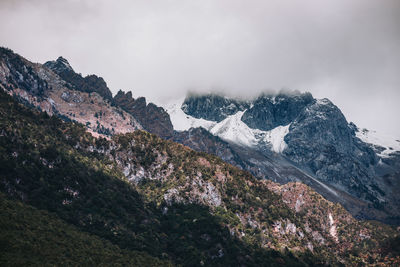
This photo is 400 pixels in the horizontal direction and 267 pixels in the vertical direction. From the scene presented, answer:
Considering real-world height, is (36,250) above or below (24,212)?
below

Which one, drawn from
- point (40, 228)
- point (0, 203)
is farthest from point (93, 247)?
point (0, 203)

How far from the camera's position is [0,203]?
623 feet

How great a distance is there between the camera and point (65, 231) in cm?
19788

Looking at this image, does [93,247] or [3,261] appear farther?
[93,247]

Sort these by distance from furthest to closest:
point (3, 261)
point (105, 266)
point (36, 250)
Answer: point (105, 266), point (36, 250), point (3, 261)

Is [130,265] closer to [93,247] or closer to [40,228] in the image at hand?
[93,247]

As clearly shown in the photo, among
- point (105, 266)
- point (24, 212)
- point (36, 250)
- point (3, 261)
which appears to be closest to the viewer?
point (3, 261)

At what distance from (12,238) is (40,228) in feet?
63.6

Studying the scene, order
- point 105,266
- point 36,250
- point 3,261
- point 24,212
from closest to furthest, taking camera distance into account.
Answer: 1. point 3,261
2. point 36,250
3. point 105,266
4. point 24,212

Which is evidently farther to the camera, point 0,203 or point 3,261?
point 0,203

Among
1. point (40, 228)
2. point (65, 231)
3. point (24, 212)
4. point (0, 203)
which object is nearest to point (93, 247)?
point (65, 231)

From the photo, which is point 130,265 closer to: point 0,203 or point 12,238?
point 12,238

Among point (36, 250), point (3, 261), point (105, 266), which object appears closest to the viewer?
point (3, 261)

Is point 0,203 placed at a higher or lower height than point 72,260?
higher
